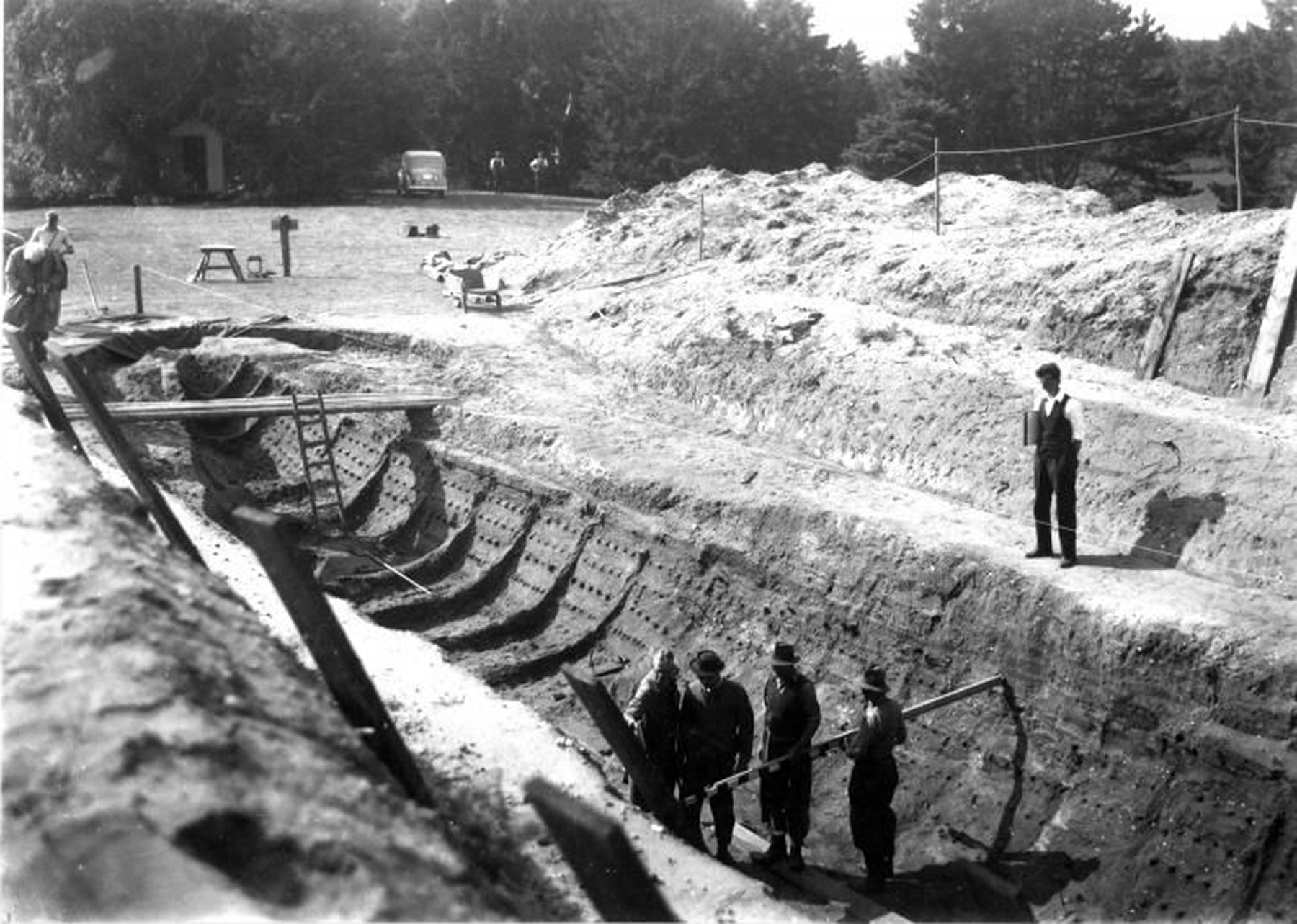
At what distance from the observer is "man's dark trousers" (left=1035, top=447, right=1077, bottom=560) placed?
1089 centimetres

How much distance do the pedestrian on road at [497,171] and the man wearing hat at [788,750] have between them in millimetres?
34127

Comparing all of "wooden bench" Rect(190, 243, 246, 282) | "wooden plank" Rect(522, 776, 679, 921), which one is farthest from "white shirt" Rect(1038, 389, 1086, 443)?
"wooden bench" Rect(190, 243, 246, 282)

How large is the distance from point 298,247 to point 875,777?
24.7 m

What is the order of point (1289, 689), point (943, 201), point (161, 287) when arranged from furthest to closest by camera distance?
point (161, 287), point (943, 201), point (1289, 689)

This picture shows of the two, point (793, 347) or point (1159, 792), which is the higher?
point (793, 347)

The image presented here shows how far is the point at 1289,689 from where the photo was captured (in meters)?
9.12

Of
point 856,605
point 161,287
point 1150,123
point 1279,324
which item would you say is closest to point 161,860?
point 856,605

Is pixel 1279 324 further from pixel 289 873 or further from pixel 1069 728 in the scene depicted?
pixel 289 873

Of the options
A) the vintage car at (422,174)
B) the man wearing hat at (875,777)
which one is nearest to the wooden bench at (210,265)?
the vintage car at (422,174)

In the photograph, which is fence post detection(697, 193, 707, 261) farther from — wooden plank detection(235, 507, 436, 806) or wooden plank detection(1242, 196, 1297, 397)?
wooden plank detection(235, 507, 436, 806)

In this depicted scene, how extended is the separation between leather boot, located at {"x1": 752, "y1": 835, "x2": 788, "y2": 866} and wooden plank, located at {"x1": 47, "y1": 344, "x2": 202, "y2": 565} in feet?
13.9

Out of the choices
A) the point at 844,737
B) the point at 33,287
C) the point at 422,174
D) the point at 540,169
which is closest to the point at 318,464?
the point at 33,287

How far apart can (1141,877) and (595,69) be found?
32.2m

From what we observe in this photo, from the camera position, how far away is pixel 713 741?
9.53 metres
